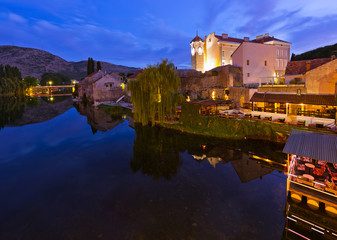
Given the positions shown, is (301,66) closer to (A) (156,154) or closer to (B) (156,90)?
(B) (156,90)

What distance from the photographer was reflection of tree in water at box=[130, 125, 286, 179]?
1451 cm

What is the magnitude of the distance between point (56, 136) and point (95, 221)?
18569 mm

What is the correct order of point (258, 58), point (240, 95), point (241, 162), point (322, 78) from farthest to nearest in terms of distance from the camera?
point (258, 58)
point (240, 95)
point (322, 78)
point (241, 162)

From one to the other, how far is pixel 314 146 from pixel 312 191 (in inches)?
89.6

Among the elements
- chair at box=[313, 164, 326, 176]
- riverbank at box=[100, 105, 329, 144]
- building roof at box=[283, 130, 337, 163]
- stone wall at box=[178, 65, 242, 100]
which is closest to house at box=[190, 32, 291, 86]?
stone wall at box=[178, 65, 242, 100]

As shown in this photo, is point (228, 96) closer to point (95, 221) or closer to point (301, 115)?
point (301, 115)

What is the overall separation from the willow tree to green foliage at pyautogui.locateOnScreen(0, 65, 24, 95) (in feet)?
255

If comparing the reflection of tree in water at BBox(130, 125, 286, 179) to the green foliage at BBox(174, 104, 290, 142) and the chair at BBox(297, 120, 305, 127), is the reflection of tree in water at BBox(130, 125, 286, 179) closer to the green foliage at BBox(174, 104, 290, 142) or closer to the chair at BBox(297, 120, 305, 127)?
the green foliage at BBox(174, 104, 290, 142)

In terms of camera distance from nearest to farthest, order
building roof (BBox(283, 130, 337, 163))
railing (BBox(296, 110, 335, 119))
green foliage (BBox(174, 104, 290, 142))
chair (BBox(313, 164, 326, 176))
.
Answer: building roof (BBox(283, 130, 337, 163))
chair (BBox(313, 164, 326, 176))
railing (BBox(296, 110, 335, 119))
green foliage (BBox(174, 104, 290, 142))

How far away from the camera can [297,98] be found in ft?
65.9

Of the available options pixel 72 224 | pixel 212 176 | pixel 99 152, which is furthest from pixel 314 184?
pixel 99 152

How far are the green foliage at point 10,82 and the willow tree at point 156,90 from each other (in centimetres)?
7765

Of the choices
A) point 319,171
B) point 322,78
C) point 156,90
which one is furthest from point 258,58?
point 319,171

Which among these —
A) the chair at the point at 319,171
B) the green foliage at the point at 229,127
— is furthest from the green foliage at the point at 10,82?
the chair at the point at 319,171
